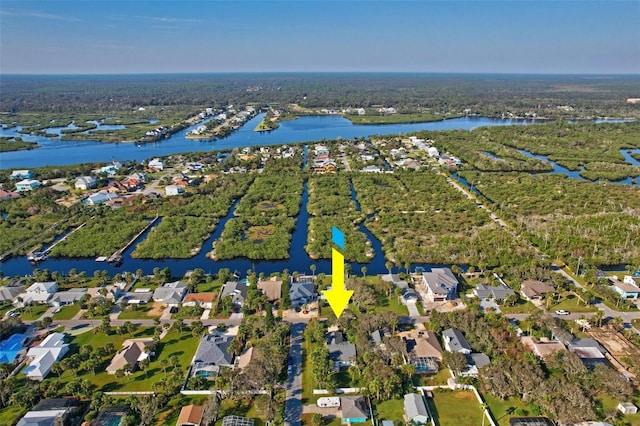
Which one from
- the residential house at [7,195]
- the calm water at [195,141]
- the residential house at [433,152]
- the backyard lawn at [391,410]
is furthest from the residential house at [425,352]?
the calm water at [195,141]

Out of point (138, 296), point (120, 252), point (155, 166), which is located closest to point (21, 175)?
point (155, 166)

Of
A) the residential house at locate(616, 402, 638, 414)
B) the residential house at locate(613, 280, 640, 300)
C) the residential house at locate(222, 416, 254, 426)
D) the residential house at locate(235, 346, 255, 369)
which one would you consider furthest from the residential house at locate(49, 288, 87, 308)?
the residential house at locate(613, 280, 640, 300)

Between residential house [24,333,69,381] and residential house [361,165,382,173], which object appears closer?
residential house [24,333,69,381]

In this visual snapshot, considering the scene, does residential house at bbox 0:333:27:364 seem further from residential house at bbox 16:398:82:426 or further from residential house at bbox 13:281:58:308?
residential house at bbox 16:398:82:426

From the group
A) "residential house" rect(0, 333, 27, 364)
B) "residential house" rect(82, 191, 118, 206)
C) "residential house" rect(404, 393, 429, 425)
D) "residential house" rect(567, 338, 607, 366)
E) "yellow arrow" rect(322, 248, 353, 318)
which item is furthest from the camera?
"residential house" rect(82, 191, 118, 206)

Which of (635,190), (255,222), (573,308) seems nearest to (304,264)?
(255,222)

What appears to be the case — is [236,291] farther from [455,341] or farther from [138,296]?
[455,341]
